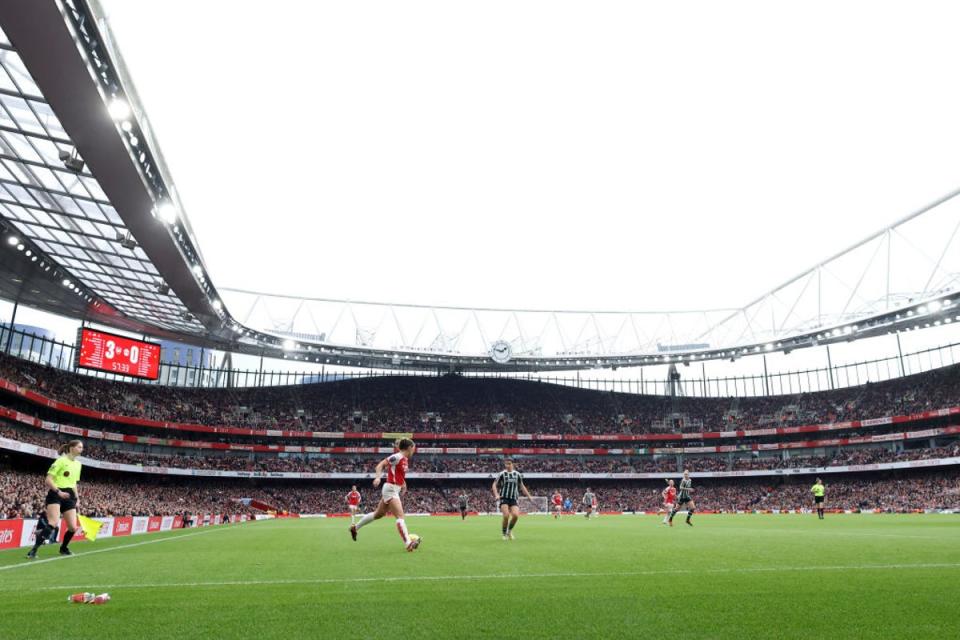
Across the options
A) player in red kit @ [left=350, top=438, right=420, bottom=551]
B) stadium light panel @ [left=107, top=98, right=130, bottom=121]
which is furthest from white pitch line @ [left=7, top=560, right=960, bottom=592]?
stadium light panel @ [left=107, top=98, right=130, bottom=121]

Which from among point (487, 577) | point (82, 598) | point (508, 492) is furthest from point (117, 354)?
point (487, 577)

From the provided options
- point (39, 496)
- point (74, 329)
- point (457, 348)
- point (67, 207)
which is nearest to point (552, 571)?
point (67, 207)

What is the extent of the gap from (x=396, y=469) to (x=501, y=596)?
5.68 meters

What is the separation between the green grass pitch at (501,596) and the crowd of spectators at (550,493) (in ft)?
137

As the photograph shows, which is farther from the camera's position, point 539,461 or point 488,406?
point 488,406

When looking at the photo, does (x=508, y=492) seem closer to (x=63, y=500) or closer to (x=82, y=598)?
(x=63, y=500)

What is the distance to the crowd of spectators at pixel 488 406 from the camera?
6462 cm

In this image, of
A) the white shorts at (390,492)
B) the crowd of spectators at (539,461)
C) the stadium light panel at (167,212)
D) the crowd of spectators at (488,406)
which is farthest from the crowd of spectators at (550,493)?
the white shorts at (390,492)

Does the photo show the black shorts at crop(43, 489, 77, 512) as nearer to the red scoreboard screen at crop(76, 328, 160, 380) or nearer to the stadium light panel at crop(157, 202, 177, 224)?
the stadium light panel at crop(157, 202, 177, 224)

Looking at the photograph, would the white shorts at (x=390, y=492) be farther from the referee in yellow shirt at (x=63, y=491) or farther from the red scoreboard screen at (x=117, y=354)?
the red scoreboard screen at (x=117, y=354)

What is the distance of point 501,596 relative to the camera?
238 inches

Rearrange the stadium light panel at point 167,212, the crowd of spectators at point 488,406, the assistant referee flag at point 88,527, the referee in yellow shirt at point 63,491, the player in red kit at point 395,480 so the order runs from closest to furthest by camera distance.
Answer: the player in red kit at point 395,480, the referee in yellow shirt at point 63,491, the assistant referee flag at point 88,527, the stadium light panel at point 167,212, the crowd of spectators at point 488,406

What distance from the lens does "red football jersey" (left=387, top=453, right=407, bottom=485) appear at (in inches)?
448

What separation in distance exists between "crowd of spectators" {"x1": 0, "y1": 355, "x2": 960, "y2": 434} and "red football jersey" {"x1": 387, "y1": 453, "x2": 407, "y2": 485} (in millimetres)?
57503
